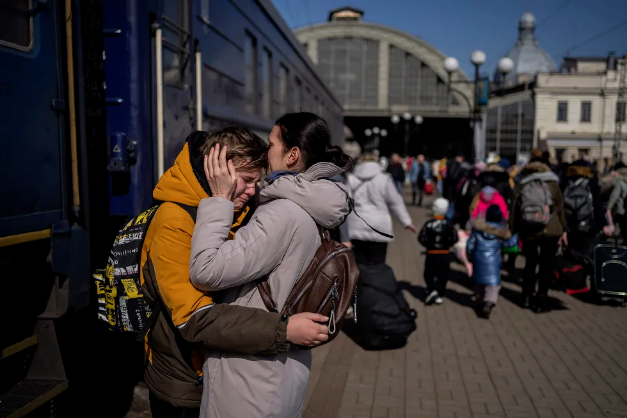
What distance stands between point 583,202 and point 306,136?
622cm

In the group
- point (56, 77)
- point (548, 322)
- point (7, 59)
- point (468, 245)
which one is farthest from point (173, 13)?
→ point (548, 322)

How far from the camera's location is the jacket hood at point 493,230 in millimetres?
6546

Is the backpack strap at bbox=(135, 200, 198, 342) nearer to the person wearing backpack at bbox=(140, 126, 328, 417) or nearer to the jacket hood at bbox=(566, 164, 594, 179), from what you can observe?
the person wearing backpack at bbox=(140, 126, 328, 417)

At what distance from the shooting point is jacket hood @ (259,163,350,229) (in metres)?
2.03

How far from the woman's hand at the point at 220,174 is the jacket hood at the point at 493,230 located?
5.03 m

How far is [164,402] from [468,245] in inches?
206

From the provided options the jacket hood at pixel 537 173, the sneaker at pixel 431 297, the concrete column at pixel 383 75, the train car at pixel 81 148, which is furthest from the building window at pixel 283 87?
the concrete column at pixel 383 75

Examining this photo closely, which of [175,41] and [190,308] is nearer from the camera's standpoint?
[190,308]

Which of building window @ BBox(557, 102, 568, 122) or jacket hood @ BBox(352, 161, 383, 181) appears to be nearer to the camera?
jacket hood @ BBox(352, 161, 383, 181)

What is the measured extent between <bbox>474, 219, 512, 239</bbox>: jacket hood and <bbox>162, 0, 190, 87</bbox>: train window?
3.75 m

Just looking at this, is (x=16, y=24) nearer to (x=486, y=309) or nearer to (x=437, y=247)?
(x=437, y=247)

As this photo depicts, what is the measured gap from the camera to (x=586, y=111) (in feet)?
157

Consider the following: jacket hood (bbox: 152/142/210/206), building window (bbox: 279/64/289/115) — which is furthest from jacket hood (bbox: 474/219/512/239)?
jacket hood (bbox: 152/142/210/206)

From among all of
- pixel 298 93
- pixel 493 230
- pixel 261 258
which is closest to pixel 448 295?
pixel 493 230
